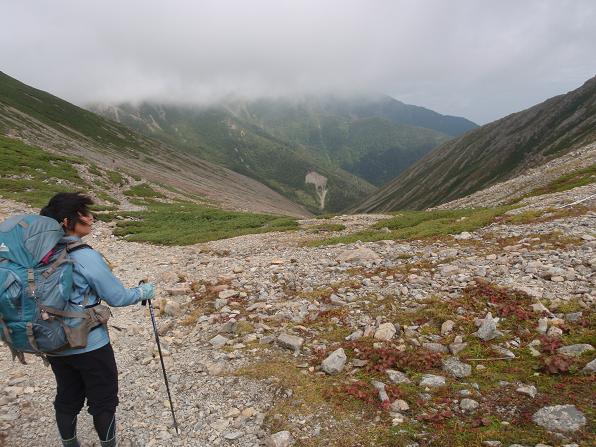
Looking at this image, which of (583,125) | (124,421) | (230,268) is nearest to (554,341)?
(124,421)

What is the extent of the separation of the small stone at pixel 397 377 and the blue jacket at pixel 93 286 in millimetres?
5484

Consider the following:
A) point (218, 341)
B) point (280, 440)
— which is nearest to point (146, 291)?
point (280, 440)

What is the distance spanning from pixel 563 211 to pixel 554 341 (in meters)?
15.1

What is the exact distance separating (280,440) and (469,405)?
3.45 metres

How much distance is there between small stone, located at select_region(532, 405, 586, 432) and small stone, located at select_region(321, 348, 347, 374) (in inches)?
148

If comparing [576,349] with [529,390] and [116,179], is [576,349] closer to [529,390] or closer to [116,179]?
[529,390]

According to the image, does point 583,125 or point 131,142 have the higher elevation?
point 583,125

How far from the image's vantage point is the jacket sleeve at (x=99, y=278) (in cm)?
595

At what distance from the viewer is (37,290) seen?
17.9ft

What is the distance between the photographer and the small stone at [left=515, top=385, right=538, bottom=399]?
22.9ft

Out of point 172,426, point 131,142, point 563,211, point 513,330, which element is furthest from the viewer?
point 131,142

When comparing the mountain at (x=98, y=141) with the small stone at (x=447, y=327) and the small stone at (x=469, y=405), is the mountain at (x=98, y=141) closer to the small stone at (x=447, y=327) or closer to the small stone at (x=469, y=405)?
the small stone at (x=447, y=327)

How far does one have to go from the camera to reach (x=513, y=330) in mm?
9164

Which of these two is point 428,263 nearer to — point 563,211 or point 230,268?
point 230,268
